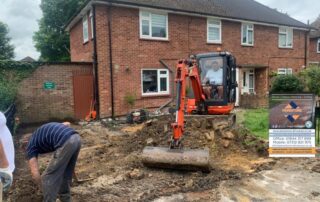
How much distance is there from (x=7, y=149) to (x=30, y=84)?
10521 mm

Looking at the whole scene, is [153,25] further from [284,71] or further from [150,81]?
[284,71]

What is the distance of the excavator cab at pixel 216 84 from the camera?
9016 mm

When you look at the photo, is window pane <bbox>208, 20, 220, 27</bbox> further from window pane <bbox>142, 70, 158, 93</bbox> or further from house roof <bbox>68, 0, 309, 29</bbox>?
window pane <bbox>142, 70, 158, 93</bbox>

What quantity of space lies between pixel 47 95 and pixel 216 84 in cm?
764

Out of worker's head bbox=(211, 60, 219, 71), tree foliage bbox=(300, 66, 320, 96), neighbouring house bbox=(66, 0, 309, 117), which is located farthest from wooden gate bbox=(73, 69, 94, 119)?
tree foliage bbox=(300, 66, 320, 96)

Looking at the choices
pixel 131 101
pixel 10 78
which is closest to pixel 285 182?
pixel 131 101

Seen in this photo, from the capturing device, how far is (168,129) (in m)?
8.45

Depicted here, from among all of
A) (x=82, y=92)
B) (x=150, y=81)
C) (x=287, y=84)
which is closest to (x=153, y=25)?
(x=150, y=81)

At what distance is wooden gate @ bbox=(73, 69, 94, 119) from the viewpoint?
13.5m

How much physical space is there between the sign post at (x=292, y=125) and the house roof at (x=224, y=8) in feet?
29.3

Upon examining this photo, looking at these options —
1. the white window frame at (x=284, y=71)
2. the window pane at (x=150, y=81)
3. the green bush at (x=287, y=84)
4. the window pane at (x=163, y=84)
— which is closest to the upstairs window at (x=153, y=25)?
the window pane at (x=150, y=81)

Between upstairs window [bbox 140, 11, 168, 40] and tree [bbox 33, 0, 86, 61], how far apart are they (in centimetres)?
1849

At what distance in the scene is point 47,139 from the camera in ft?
13.0

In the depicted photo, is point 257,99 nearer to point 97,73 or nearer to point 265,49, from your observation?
point 265,49
